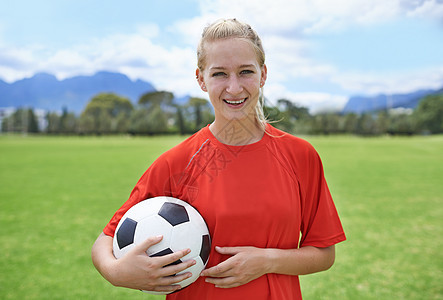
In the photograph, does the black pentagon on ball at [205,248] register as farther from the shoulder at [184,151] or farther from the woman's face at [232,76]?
the woman's face at [232,76]

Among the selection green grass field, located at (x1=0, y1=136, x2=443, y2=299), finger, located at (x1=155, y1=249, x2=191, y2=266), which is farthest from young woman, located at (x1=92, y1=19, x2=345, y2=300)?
green grass field, located at (x1=0, y1=136, x2=443, y2=299)

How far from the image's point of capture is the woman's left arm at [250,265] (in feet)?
4.72

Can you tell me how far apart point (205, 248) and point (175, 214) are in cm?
19

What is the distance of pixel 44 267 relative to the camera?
4.51 m

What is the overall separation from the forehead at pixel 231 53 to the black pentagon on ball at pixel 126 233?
2.52ft

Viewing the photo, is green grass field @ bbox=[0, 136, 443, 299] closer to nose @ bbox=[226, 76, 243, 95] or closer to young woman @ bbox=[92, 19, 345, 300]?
young woman @ bbox=[92, 19, 345, 300]

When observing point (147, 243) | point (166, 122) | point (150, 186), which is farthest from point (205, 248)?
point (166, 122)

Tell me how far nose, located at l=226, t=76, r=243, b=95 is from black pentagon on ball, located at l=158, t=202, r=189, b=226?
21.1 inches

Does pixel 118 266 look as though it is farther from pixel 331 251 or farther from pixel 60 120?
pixel 60 120

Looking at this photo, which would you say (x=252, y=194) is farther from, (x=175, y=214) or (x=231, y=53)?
(x=231, y=53)

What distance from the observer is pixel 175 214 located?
1529 mm

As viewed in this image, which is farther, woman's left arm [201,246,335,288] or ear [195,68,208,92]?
ear [195,68,208,92]

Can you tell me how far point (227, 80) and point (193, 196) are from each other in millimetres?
525

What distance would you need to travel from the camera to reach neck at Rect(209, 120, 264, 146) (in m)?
1.67
